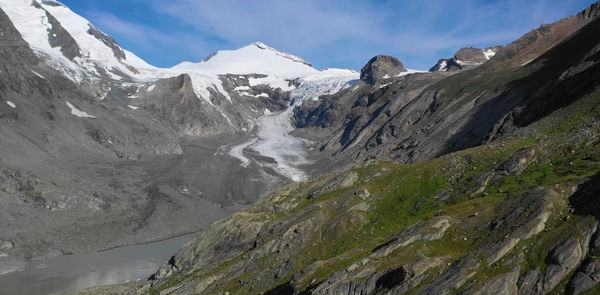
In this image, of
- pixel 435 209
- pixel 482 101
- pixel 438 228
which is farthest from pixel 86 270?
pixel 482 101

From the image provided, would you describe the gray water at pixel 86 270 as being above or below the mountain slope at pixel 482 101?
below

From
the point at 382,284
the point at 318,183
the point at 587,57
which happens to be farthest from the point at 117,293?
the point at 587,57

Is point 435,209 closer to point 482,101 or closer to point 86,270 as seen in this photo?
point 86,270

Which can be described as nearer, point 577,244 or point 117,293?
point 577,244

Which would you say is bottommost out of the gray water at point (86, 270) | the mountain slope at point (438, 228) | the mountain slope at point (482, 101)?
the gray water at point (86, 270)

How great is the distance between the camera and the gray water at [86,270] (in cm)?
8906

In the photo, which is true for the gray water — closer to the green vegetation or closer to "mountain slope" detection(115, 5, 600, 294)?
"mountain slope" detection(115, 5, 600, 294)

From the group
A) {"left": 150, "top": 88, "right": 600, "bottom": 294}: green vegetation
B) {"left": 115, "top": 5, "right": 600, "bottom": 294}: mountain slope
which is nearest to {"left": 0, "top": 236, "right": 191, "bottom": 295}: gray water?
{"left": 115, "top": 5, "right": 600, "bottom": 294}: mountain slope

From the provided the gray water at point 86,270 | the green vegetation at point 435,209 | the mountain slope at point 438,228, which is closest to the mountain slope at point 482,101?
the mountain slope at point 438,228

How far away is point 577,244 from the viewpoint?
69.5ft

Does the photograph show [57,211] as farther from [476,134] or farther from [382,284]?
[382,284]

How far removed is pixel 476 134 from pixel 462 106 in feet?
118

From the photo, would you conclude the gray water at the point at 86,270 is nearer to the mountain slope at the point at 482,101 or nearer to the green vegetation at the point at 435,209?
the green vegetation at the point at 435,209

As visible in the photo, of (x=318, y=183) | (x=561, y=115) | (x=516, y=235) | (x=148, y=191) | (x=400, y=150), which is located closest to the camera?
(x=516, y=235)
